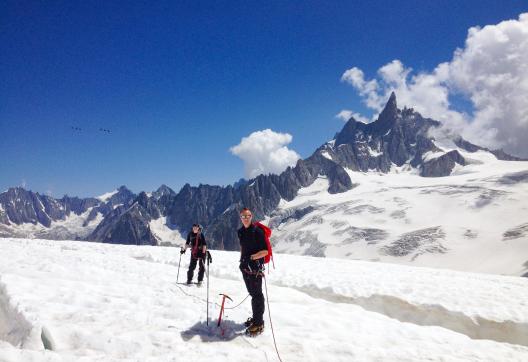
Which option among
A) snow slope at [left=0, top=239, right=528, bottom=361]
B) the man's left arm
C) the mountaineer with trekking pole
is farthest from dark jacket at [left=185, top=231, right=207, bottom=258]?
the man's left arm

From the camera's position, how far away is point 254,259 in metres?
10.1

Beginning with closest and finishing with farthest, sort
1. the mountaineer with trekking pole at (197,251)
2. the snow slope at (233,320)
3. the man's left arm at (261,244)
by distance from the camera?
the snow slope at (233,320)
the man's left arm at (261,244)
the mountaineer with trekking pole at (197,251)

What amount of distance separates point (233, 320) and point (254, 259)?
2.20 meters

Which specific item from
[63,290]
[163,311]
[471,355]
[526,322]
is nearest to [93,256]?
[63,290]

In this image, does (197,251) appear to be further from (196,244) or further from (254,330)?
(254,330)

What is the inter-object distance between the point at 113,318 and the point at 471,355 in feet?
31.3

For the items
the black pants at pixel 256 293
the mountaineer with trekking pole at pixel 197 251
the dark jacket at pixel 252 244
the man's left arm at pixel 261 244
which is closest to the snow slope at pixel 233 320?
the black pants at pixel 256 293

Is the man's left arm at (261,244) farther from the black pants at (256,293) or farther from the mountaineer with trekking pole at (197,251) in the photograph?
the mountaineer with trekking pole at (197,251)

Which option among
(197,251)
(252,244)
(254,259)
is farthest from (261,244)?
(197,251)

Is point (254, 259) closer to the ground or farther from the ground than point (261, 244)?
closer to the ground

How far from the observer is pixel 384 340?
33.4 ft

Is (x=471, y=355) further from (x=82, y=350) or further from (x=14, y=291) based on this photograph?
(x=14, y=291)

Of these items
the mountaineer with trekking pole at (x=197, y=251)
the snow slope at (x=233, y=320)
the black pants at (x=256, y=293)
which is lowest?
the snow slope at (x=233, y=320)

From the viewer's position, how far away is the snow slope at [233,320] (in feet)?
26.9
